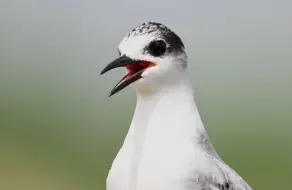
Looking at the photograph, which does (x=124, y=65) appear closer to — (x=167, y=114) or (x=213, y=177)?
(x=167, y=114)

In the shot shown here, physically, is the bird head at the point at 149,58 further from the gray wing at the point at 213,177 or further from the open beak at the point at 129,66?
the gray wing at the point at 213,177

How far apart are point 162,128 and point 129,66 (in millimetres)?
115

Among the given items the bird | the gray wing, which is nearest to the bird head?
the bird

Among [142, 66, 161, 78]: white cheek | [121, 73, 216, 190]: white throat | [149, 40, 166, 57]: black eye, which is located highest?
[149, 40, 166, 57]: black eye

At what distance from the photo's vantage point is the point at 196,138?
2.85 ft

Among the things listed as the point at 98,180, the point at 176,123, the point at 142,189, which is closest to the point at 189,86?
the point at 176,123

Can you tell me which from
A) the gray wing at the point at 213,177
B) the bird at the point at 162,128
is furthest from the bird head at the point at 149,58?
the gray wing at the point at 213,177

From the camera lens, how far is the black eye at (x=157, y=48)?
0.85 meters

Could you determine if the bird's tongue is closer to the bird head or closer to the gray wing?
the bird head

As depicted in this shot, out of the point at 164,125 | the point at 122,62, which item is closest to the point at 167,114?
the point at 164,125

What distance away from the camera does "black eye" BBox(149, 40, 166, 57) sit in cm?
85

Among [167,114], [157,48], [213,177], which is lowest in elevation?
[213,177]

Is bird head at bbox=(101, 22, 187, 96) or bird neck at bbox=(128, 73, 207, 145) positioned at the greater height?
bird head at bbox=(101, 22, 187, 96)

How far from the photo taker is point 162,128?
88cm
